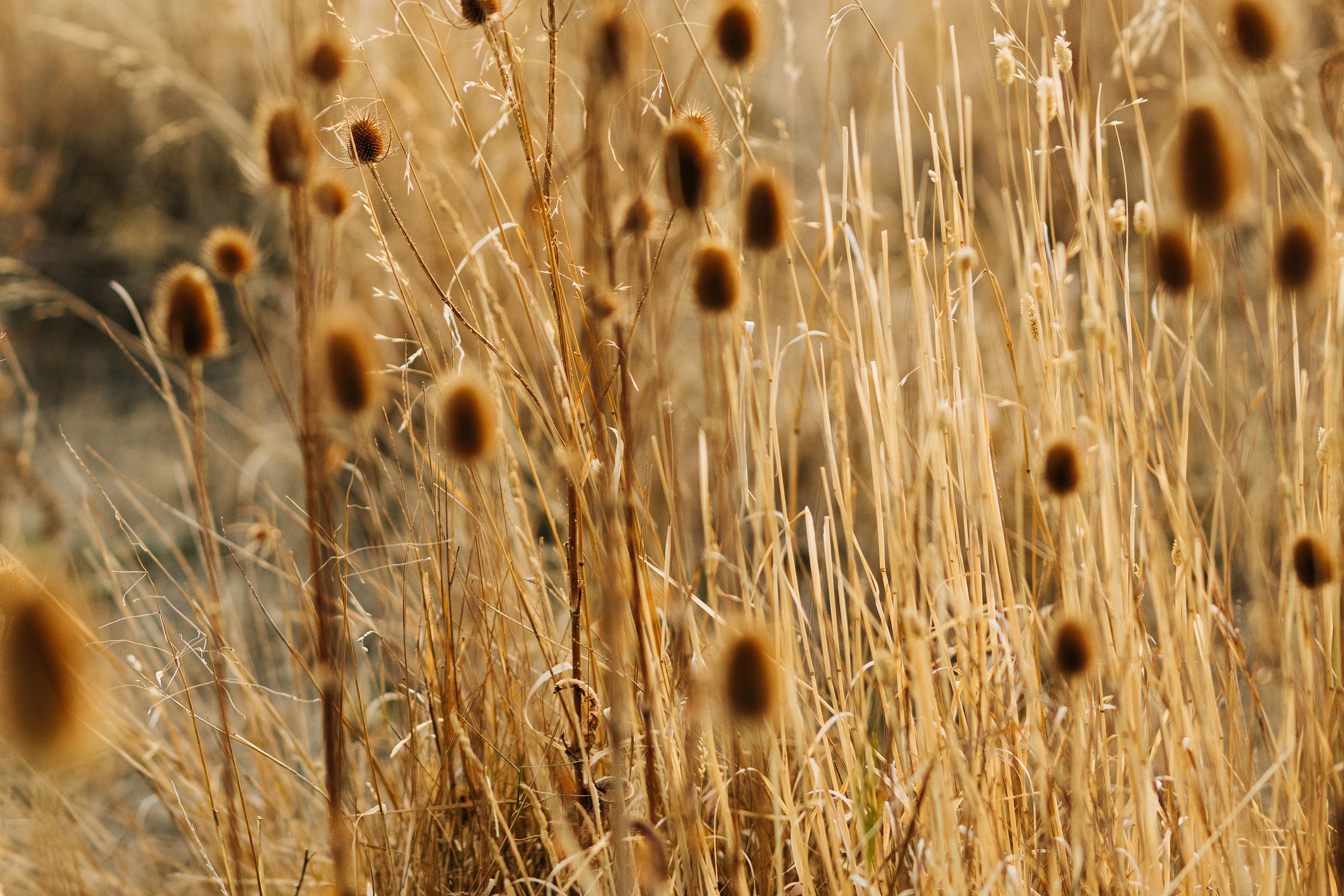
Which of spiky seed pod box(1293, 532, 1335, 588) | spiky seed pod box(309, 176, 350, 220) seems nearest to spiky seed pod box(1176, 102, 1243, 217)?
spiky seed pod box(1293, 532, 1335, 588)

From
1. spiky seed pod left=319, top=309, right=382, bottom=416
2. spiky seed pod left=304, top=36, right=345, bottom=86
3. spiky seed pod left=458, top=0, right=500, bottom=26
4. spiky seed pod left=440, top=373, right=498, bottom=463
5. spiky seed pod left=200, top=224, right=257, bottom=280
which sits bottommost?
spiky seed pod left=440, top=373, right=498, bottom=463

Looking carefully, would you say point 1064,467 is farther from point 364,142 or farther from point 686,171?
point 364,142

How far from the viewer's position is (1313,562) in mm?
616

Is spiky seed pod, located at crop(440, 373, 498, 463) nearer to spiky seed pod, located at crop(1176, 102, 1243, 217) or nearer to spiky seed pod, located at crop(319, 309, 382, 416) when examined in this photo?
spiky seed pod, located at crop(319, 309, 382, 416)

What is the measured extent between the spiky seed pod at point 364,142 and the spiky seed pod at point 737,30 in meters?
0.29

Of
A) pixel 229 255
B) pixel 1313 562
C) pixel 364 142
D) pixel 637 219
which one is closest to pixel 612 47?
pixel 637 219

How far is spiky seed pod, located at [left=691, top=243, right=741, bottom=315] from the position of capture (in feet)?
1.98

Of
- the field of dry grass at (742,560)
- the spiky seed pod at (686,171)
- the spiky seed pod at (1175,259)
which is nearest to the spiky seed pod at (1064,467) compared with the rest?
the field of dry grass at (742,560)

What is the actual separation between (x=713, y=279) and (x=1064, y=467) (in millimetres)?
254

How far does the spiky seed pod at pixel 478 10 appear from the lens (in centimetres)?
69

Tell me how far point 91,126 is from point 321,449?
3.76m

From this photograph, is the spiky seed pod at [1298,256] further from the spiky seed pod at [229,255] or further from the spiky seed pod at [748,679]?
the spiky seed pod at [229,255]

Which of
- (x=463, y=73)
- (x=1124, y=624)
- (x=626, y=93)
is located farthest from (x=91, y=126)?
(x=1124, y=624)

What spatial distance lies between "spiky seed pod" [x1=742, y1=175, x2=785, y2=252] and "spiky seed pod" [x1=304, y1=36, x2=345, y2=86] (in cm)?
29
